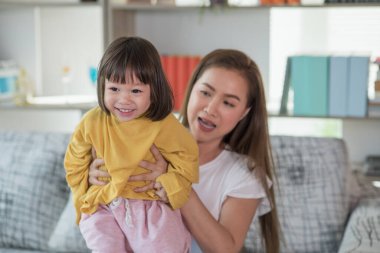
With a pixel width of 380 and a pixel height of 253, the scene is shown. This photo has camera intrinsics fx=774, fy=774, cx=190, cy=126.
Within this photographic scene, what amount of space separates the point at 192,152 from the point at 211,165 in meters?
0.40

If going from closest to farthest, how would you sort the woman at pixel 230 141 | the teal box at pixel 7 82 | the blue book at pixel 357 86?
the woman at pixel 230 141
the blue book at pixel 357 86
the teal box at pixel 7 82

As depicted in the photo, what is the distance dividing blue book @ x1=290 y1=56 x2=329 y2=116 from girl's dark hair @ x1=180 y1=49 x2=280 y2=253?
4.15 ft

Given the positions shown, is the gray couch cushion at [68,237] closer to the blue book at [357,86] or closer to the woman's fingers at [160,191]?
the woman's fingers at [160,191]

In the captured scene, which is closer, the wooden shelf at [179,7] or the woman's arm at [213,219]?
the woman's arm at [213,219]

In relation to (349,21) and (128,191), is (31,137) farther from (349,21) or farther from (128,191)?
(349,21)

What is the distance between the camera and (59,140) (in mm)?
2863

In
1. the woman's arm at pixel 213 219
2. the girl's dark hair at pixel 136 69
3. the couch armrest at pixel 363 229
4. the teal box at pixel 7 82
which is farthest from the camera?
the teal box at pixel 7 82

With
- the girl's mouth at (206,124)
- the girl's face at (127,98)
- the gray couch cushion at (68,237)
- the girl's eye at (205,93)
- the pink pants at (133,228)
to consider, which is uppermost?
the girl's face at (127,98)

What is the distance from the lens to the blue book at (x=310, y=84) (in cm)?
345

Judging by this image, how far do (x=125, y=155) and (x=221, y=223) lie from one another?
45cm

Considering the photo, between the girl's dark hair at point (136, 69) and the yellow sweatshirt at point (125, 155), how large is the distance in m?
0.04

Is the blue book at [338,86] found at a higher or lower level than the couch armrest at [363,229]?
higher

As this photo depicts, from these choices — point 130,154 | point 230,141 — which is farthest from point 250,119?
point 130,154

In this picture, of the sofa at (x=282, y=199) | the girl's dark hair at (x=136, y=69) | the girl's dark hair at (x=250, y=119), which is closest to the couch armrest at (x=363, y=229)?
the sofa at (x=282, y=199)
